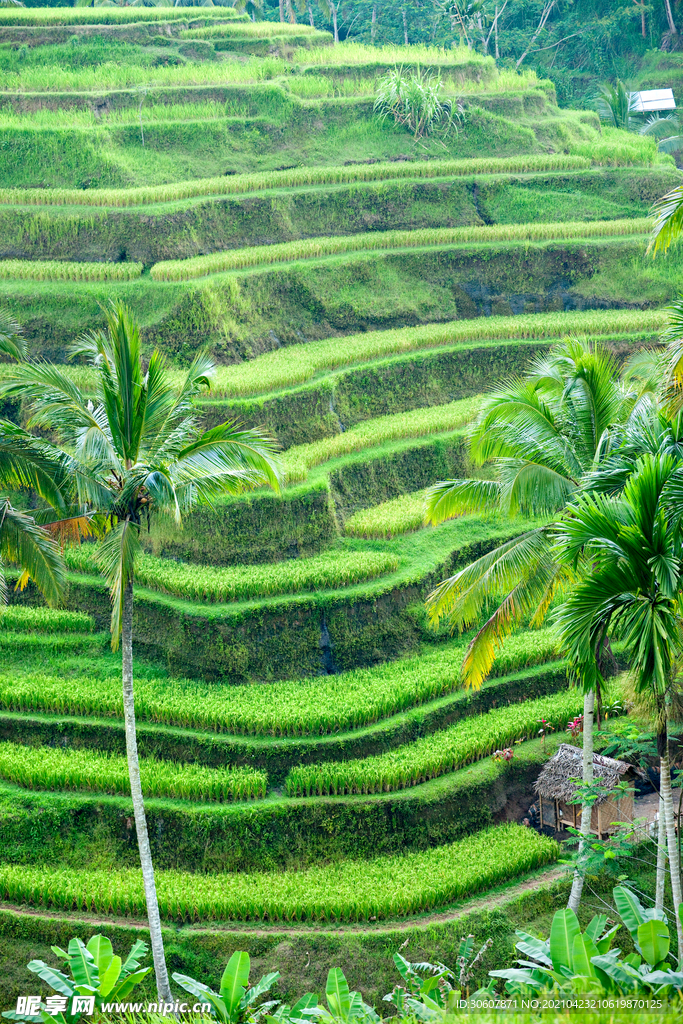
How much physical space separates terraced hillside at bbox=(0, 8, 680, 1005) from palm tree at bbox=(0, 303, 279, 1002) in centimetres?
252

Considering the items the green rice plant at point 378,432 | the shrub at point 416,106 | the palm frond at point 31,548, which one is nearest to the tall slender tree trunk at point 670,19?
the shrub at point 416,106

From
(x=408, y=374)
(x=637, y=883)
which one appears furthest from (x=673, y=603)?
(x=408, y=374)

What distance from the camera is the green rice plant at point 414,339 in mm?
18641

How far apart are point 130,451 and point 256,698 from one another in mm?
5308

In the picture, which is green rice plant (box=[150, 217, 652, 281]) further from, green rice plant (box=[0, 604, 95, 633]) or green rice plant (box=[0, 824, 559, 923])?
green rice plant (box=[0, 824, 559, 923])

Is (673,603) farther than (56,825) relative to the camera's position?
No

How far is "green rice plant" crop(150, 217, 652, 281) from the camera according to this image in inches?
806

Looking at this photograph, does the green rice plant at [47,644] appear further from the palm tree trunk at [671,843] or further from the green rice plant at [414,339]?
the palm tree trunk at [671,843]

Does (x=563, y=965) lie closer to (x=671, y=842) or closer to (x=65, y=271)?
(x=671, y=842)

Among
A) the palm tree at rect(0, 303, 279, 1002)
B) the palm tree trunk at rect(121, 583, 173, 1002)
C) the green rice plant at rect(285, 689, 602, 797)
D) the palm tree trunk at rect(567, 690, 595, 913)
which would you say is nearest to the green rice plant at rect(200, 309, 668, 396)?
the green rice plant at rect(285, 689, 602, 797)

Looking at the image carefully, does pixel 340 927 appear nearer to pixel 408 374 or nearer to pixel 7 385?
pixel 7 385

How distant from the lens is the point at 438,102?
26562 millimetres

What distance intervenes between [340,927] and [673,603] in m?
6.13

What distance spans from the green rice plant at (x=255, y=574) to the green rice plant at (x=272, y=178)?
28.4 feet
